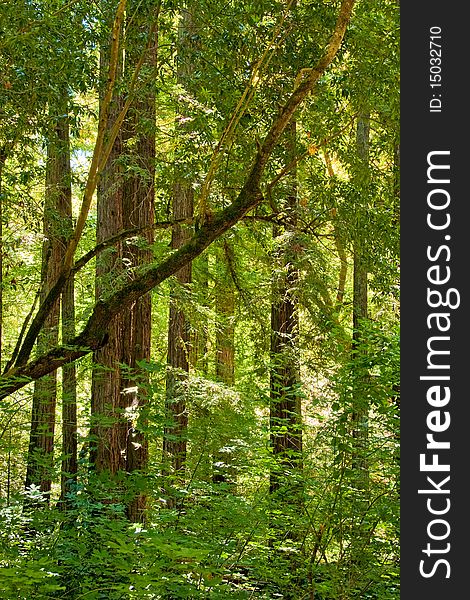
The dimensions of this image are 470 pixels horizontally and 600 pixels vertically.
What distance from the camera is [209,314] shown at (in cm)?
934

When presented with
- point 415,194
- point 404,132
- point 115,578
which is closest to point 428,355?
point 415,194

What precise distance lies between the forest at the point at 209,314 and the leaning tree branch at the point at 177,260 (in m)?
0.02

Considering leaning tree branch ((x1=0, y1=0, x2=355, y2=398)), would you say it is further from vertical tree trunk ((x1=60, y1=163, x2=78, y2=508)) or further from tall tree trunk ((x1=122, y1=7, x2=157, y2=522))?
vertical tree trunk ((x1=60, y1=163, x2=78, y2=508))

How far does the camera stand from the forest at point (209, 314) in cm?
565

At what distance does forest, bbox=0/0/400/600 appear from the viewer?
18.5 feet

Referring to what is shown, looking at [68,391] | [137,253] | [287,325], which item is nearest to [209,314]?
[137,253]

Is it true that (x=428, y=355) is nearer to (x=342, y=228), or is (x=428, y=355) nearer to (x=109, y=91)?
(x=109, y=91)

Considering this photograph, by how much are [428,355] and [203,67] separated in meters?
4.32

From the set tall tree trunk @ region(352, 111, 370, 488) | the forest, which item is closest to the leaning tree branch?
the forest

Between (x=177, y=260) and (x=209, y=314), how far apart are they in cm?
353

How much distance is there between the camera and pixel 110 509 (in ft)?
21.0

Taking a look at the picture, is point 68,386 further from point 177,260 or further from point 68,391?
point 177,260

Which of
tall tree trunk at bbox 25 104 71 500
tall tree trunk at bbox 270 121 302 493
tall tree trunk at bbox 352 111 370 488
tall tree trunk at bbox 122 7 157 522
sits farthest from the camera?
tall tree trunk at bbox 270 121 302 493

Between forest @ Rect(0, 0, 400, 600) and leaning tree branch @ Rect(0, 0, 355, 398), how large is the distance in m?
0.02
